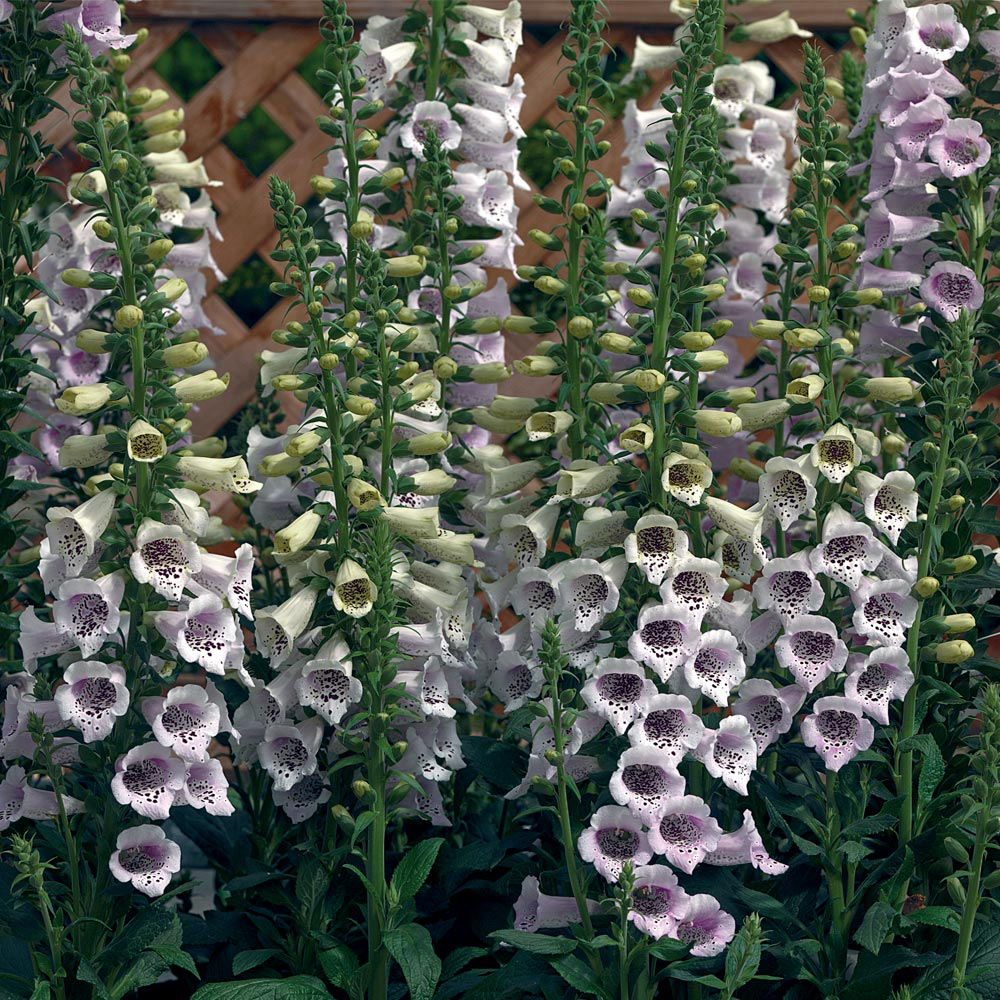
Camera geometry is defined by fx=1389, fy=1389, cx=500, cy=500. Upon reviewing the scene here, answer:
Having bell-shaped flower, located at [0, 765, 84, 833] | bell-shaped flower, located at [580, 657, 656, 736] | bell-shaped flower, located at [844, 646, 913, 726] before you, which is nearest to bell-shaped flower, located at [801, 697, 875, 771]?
bell-shaped flower, located at [844, 646, 913, 726]

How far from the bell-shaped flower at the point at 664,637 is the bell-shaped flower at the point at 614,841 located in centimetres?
17

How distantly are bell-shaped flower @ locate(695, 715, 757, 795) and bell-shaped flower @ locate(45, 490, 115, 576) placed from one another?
2.46 ft

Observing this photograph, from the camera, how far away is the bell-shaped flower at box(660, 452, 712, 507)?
162cm

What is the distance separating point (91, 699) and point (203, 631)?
0.15 m

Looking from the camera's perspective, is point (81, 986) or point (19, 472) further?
point (19, 472)

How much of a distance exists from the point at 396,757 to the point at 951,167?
1049 millimetres

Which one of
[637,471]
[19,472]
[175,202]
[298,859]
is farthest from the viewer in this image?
[175,202]

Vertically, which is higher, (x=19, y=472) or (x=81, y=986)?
(x=19, y=472)

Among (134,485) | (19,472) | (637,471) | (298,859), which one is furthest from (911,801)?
(19,472)

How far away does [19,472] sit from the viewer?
2.16 m

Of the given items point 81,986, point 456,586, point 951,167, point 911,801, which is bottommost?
point 81,986

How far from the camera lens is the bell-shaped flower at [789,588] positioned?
5.47 ft

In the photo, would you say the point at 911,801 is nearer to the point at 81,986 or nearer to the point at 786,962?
the point at 786,962

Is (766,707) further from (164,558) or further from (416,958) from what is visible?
(164,558)
